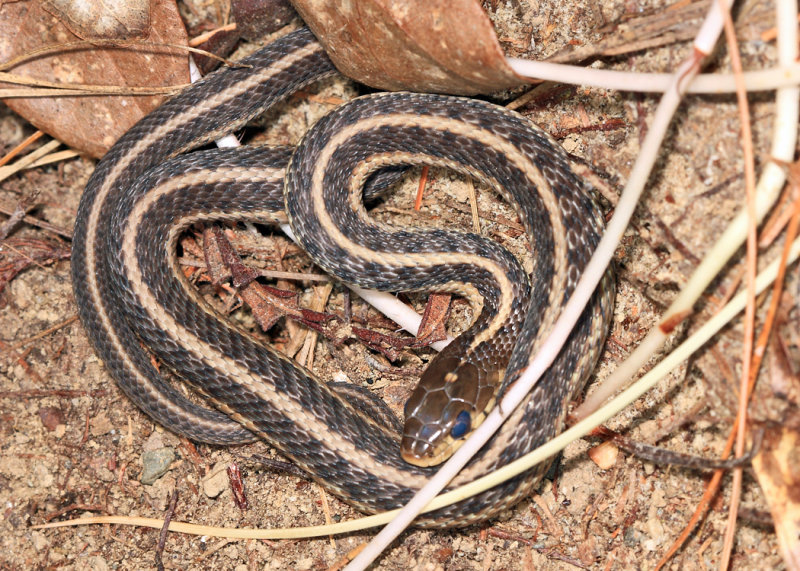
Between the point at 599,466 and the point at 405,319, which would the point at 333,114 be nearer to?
the point at 405,319

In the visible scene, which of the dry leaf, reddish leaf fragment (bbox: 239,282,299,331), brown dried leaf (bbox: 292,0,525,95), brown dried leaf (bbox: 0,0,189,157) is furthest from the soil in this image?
the dry leaf

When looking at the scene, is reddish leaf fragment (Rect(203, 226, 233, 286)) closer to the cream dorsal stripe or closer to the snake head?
the cream dorsal stripe

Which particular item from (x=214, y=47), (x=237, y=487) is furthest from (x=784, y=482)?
(x=214, y=47)

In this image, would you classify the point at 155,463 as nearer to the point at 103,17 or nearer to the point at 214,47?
the point at 214,47

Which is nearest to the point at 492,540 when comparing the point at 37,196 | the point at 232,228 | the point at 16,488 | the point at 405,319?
the point at 405,319

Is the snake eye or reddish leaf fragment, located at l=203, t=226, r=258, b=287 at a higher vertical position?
the snake eye

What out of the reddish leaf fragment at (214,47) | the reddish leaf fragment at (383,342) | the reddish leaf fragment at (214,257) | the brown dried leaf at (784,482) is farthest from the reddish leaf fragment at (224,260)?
the brown dried leaf at (784,482)

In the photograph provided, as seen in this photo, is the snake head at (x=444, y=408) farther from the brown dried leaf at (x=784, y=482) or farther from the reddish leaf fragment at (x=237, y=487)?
the brown dried leaf at (x=784, y=482)
